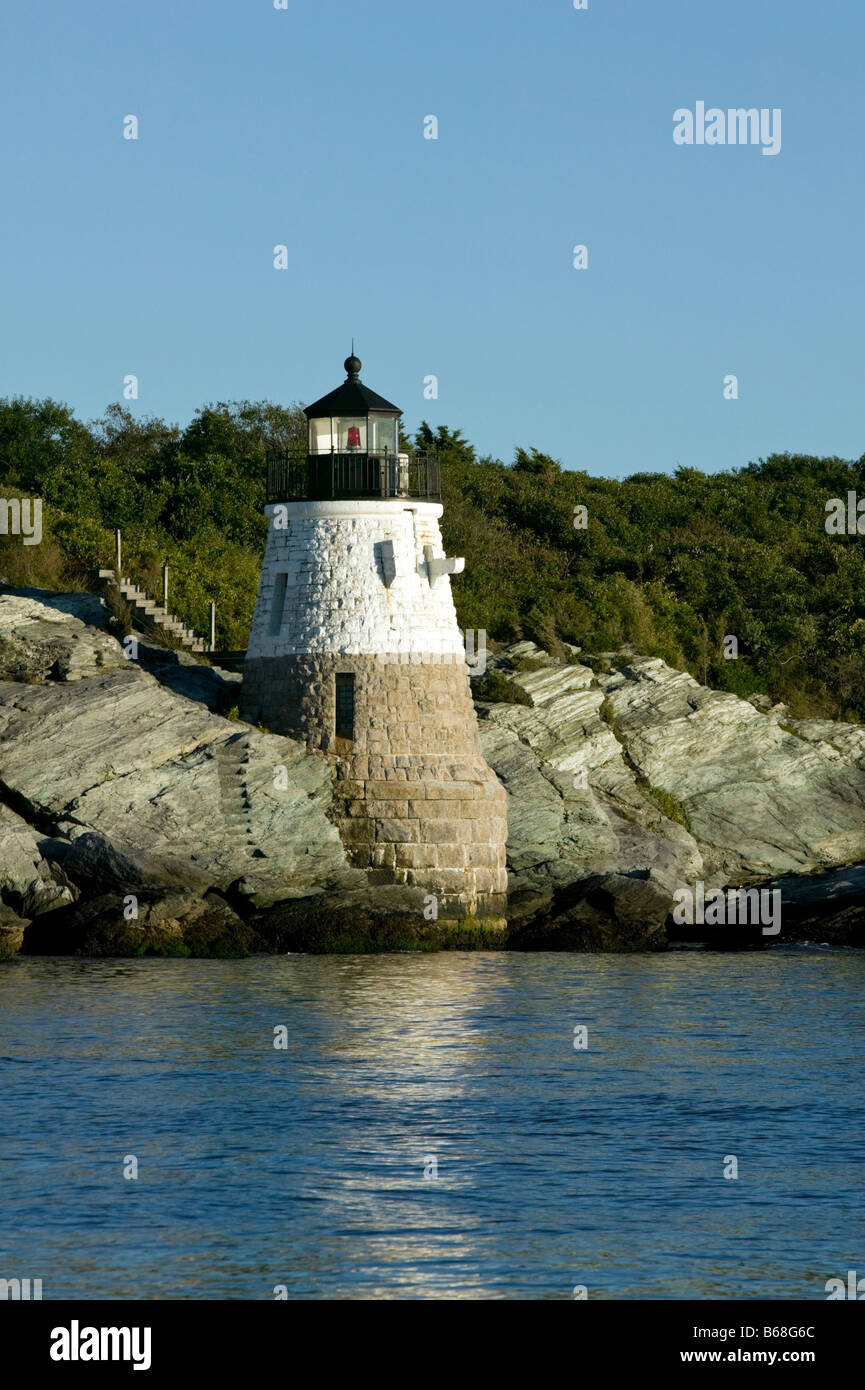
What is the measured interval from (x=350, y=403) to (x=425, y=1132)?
20243mm

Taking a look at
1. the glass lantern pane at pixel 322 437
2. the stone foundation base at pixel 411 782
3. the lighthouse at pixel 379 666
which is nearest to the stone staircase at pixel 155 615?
the lighthouse at pixel 379 666

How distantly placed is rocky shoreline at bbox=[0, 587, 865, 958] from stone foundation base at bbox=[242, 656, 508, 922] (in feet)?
1.69

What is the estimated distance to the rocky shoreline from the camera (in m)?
33.2

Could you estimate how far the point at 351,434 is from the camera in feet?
124

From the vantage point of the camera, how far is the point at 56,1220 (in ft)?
53.8

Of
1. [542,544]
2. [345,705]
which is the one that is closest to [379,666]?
[345,705]

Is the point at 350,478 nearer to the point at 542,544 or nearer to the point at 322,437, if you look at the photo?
the point at 322,437

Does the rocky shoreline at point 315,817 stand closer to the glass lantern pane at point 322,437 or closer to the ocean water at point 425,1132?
the ocean water at point 425,1132

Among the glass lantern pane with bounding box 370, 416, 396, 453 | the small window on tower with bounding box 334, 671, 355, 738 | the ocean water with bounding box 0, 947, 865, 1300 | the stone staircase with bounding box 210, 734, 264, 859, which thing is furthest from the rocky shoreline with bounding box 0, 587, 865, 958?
the glass lantern pane with bounding box 370, 416, 396, 453

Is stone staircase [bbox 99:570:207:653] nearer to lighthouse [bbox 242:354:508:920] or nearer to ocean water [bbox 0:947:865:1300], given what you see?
lighthouse [bbox 242:354:508:920]

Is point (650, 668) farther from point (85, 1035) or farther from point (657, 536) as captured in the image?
point (85, 1035)

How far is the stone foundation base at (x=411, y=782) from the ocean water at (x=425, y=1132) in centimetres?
493

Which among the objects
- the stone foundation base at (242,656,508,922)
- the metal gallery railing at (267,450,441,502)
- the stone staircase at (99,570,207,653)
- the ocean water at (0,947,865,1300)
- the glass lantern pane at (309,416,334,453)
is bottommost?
the ocean water at (0,947,865,1300)
